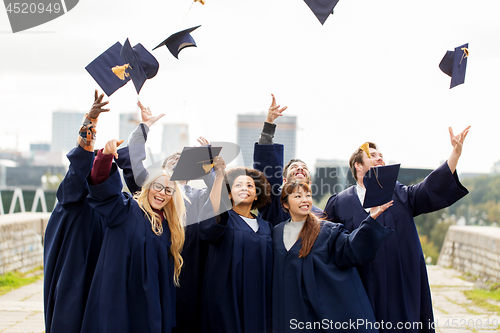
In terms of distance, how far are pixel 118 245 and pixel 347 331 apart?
1.66 m

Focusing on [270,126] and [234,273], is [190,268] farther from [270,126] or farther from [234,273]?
[270,126]

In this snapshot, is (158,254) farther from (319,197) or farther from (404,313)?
(319,197)

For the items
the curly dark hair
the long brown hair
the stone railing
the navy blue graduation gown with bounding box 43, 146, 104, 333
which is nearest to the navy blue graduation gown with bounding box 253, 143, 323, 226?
the curly dark hair

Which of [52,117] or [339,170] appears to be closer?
[339,170]

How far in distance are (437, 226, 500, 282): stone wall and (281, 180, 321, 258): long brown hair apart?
6660 mm

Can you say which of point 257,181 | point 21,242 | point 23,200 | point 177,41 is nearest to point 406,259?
point 257,181

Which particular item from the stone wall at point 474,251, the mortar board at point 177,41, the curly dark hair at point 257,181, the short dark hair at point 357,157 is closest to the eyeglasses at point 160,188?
the curly dark hair at point 257,181

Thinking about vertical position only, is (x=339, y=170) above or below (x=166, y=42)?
below

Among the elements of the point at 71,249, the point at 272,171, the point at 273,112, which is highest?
the point at 273,112

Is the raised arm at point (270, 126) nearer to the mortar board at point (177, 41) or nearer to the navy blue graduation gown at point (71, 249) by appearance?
the mortar board at point (177, 41)

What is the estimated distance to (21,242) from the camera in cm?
873

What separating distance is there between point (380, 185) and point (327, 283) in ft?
2.59

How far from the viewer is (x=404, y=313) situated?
125 inches

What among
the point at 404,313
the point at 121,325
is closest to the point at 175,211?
the point at 121,325
